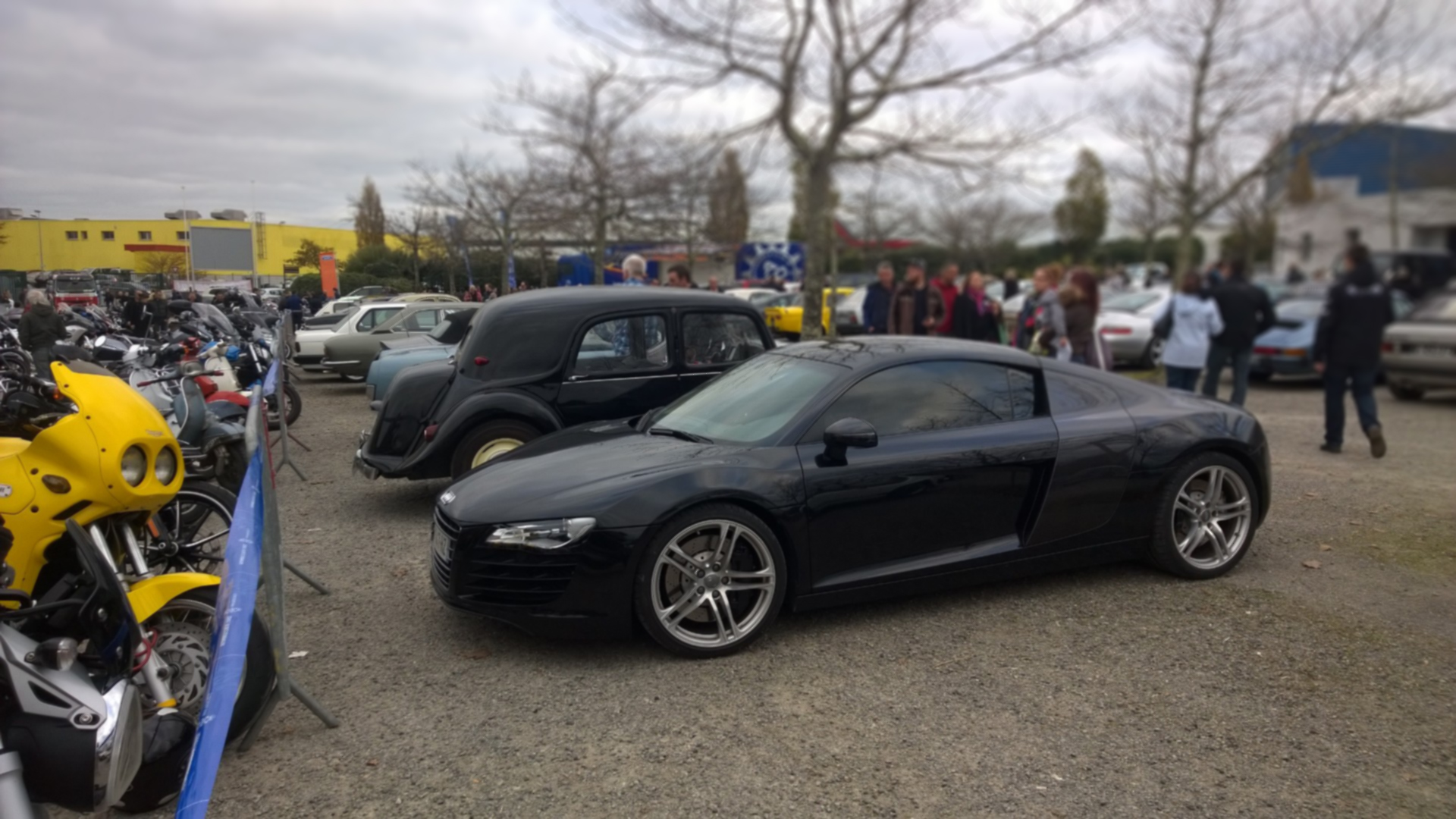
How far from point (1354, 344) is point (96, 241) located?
9.32 m

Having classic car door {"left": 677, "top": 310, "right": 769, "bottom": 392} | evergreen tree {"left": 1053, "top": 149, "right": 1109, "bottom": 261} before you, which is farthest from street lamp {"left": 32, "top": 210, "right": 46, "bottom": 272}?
evergreen tree {"left": 1053, "top": 149, "right": 1109, "bottom": 261}

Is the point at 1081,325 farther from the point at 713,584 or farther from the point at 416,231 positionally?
the point at 713,584

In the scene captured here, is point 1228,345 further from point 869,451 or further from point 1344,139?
point 1344,139

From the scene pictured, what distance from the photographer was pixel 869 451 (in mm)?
4406

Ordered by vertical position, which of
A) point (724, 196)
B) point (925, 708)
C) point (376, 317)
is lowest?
point (925, 708)

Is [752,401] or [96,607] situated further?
[752,401]

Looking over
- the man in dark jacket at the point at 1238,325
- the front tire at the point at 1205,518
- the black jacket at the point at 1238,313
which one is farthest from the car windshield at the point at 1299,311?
the front tire at the point at 1205,518

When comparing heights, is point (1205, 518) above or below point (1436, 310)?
below

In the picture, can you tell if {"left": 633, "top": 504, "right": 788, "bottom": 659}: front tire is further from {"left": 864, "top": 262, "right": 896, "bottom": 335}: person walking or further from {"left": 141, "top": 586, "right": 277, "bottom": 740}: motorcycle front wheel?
{"left": 864, "top": 262, "right": 896, "bottom": 335}: person walking

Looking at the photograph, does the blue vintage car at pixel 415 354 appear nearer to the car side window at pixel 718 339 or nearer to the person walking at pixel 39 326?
the car side window at pixel 718 339

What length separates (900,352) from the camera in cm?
488

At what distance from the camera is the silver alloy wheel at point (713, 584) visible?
13.1 feet

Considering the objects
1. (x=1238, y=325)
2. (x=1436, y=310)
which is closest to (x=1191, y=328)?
(x=1238, y=325)

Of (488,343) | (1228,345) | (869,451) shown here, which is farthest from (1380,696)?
(1228,345)
